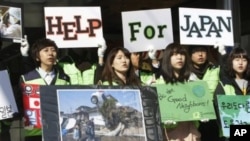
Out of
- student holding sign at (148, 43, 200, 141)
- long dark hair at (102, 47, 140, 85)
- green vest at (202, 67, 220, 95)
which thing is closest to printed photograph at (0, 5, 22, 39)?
long dark hair at (102, 47, 140, 85)

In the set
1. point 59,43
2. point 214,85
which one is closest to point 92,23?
point 59,43

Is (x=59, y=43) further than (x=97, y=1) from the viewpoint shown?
No

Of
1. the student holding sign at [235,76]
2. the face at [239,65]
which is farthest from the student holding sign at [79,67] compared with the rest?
the face at [239,65]

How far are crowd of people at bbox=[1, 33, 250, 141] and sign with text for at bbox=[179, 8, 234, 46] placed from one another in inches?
3.9

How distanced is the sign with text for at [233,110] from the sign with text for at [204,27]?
1.99 feet

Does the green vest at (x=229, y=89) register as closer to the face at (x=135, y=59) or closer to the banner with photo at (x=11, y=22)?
the face at (x=135, y=59)

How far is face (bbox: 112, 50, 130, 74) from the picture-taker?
484 cm

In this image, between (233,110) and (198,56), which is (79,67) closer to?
(198,56)

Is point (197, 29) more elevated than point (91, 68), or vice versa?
point (197, 29)

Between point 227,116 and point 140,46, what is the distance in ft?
3.37

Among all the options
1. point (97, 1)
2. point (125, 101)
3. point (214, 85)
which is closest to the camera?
point (125, 101)

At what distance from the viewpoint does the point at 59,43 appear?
505 cm

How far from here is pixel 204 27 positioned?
17.6ft

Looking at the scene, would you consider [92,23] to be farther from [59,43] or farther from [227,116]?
[227,116]
